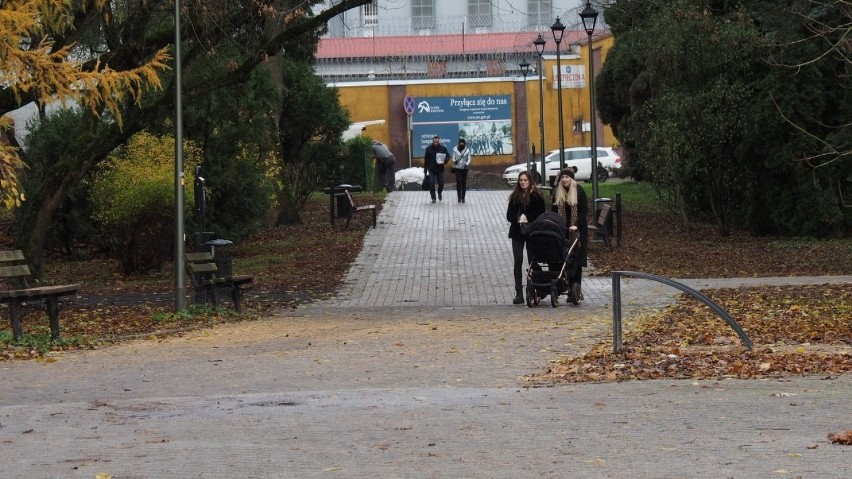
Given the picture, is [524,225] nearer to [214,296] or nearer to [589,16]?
[214,296]

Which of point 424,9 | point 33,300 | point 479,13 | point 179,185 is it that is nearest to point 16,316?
point 33,300

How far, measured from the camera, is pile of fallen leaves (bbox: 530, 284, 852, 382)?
10.7 meters

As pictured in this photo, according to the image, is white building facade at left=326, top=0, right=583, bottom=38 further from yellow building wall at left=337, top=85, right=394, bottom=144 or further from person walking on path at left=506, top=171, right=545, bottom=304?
person walking on path at left=506, top=171, right=545, bottom=304

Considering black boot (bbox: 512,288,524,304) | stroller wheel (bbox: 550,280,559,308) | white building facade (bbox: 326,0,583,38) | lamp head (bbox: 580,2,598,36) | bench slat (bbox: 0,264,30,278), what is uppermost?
white building facade (bbox: 326,0,583,38)

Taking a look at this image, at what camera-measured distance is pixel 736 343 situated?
41.5ft

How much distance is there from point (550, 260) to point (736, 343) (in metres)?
4.73

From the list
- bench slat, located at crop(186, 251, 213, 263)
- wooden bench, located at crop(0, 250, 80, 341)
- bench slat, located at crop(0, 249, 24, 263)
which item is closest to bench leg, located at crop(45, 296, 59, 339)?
wooden bench, located at crop(0, 250, 80, 341)

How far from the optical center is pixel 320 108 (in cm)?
3644

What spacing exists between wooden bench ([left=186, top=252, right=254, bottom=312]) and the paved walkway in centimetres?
149

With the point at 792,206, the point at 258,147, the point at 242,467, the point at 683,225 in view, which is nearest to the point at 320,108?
the point at 258,147

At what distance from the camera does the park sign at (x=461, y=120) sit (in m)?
61.6

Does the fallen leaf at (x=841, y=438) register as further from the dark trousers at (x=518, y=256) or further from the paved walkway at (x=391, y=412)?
the dark trousers at (x=518, y=256)

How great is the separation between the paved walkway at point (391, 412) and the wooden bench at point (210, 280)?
1.49 metres

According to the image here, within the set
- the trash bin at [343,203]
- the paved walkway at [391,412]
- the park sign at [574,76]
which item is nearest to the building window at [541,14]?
the park sign at [574,76]
